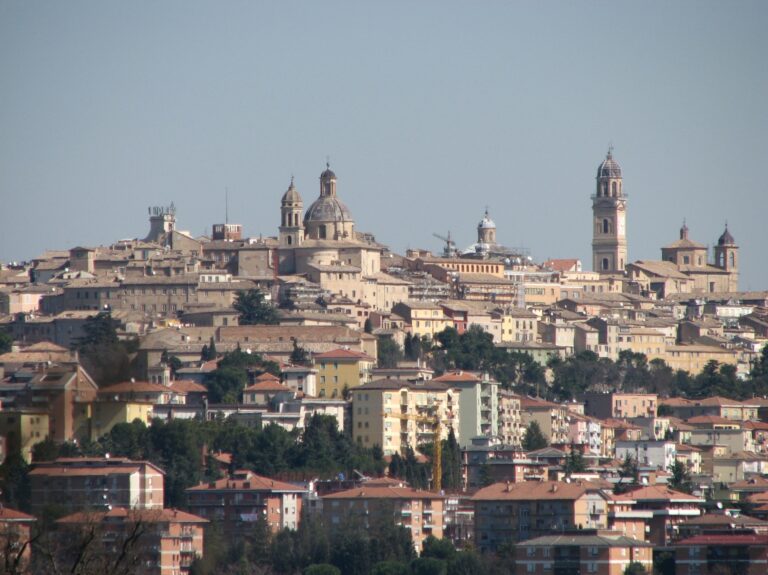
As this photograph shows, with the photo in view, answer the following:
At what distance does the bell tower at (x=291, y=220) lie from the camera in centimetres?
8331

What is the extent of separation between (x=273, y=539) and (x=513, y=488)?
21.6ft

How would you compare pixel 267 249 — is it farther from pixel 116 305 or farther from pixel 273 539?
pixel 273 539

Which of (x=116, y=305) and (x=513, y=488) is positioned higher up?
(x=116, y=305)

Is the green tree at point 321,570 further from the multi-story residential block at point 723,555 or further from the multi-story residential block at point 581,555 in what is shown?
the multi-story residential block at point 723,555

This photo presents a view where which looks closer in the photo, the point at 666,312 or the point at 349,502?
the point at 349,502

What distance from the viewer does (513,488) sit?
2132 inches

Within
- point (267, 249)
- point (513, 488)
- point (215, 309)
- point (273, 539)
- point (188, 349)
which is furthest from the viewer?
point (267, 249)

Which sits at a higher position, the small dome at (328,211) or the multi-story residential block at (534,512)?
the small dome at (328,211)

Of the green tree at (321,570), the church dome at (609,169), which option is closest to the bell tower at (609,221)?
the church dome at (609,169)

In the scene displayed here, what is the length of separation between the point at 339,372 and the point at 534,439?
5812 millimetres

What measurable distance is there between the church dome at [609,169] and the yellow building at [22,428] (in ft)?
314

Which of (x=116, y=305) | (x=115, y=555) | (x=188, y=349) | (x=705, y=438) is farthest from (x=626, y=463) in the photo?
(x=115, y=555)

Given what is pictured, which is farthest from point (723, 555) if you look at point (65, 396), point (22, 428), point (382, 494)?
point (22, 428)

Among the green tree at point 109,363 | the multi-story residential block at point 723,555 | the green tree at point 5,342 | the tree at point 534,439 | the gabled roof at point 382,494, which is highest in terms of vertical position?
the green tree at point 5,342
